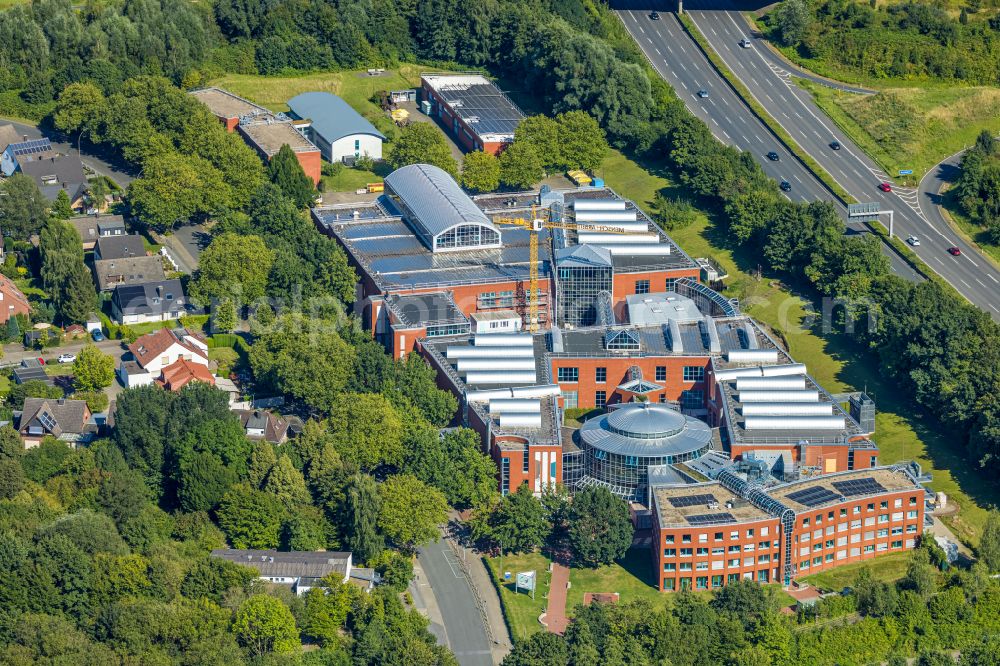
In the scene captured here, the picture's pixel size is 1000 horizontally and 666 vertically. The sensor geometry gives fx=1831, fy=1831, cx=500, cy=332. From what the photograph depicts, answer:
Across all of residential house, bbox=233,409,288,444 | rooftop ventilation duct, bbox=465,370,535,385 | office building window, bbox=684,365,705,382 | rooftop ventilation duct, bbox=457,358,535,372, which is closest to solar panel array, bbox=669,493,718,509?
office building window, bbox=684,365,705,382

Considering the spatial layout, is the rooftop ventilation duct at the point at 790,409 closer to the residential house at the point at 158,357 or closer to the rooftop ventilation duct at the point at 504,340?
the rooftop ventilation duct at the point at 504,340

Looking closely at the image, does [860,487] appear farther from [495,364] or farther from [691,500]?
[495,364]

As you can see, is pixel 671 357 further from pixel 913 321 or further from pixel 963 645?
pixel 963 645

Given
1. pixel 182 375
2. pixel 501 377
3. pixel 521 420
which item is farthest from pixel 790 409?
pixel 182 375

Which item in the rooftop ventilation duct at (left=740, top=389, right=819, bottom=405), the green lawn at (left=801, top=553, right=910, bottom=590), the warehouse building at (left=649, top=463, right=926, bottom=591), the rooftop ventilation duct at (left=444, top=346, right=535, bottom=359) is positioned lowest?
the green lawn at (left=801, top=553, right=910, bottom=590)

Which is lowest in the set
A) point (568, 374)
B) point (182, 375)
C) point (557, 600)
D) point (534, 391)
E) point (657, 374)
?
point (557, 600)

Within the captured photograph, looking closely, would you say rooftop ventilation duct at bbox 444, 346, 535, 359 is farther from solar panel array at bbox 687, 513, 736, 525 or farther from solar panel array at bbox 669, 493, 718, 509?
solar panel array at bbox 687, 513, 736, 525

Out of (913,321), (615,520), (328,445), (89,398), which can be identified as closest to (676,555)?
(615,520)
